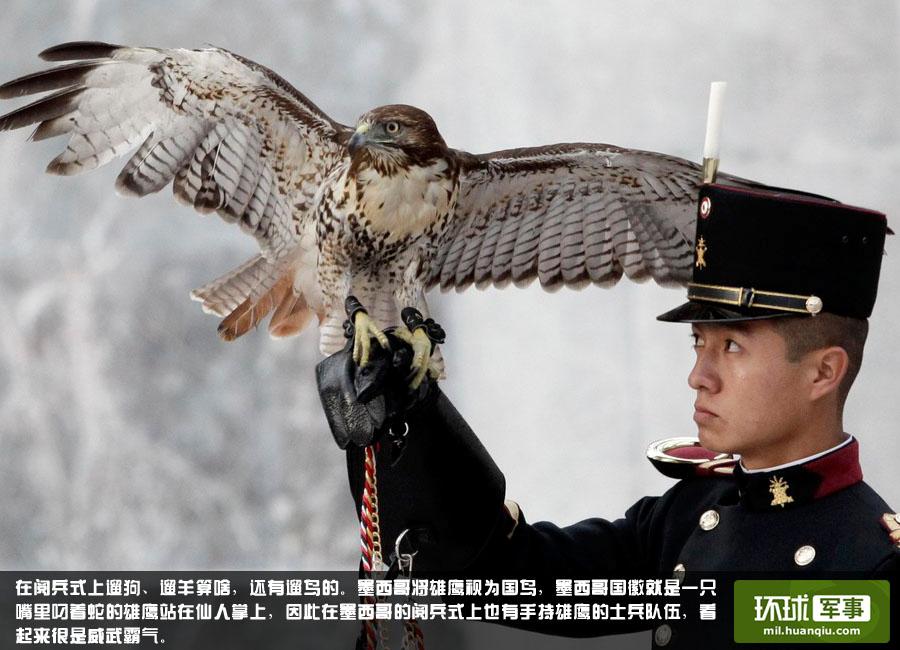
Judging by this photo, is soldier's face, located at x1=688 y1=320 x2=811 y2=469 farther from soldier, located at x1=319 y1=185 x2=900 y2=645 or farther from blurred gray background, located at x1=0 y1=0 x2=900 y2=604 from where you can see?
blurred gray background, located at x1=0 y1=0 x2=900 y2=604

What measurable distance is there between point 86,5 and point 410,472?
2.15 meters

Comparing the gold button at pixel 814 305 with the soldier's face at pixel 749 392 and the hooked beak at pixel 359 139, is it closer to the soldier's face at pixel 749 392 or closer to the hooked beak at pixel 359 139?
the soldier's face at pixel 749 392

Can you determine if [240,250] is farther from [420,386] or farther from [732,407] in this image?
[732,407]

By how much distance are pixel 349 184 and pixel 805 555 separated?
842 mm

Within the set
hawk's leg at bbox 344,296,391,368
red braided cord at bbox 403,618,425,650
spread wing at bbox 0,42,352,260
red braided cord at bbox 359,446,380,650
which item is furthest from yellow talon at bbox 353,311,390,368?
spread wing at bbox 0,42,352,260

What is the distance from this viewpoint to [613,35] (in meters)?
2.65

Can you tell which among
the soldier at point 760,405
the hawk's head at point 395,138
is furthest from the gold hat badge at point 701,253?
the hawk's head at point 395,138

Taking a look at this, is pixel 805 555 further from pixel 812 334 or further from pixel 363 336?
pixel 363 336

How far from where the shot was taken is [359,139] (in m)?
1.52

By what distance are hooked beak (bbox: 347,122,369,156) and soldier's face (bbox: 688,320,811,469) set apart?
595 millimetres

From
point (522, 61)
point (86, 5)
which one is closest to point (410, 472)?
point (522, 61)

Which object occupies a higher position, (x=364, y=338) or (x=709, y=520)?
(x=364, y=338)

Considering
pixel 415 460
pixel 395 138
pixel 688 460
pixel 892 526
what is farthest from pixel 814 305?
pixel 395 138

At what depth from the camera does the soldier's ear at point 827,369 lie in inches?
45.8
